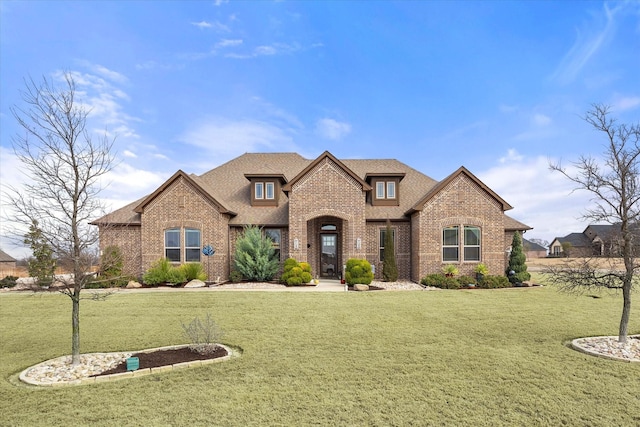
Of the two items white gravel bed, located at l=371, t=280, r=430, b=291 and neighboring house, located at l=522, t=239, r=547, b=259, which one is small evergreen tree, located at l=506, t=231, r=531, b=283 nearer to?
white gravel bed, located at l=371, t=280, r=430, b=291

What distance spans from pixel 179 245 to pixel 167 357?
521 inches

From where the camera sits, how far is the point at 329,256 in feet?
69.2

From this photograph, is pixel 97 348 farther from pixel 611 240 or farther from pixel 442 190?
pixel 442 190

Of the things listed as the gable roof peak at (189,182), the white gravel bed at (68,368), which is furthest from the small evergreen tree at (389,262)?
the white gravel bed at (68,368)

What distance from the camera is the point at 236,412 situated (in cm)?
467

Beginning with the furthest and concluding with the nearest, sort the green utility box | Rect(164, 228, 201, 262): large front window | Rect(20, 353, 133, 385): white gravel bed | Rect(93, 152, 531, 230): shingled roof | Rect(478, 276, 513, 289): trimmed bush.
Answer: Rect(93, 152, 531, 230): shingled roof, Rect(164, 228, 201, 262): large front window, Rect(478, 276, 513, 289): trimmed bush, the green utility box, Rect(20, 353, 133, 385): white gravel bed

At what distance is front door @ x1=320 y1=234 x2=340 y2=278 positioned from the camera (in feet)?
68.4

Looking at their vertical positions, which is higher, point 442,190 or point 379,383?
point 442,190

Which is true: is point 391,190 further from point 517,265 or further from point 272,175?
point 517,265

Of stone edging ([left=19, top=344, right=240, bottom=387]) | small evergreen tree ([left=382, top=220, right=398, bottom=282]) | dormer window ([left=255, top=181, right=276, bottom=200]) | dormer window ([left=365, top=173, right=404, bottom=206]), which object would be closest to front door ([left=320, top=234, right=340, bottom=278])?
dormer window ([left=365, top=173, right=404, bottom=206])

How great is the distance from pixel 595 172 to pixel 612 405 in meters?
4.98

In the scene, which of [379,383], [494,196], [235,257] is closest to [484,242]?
[494,196]

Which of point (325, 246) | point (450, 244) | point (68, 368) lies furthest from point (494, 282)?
point (68, 368)

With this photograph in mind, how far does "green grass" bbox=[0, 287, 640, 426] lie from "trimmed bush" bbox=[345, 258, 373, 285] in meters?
5.39
